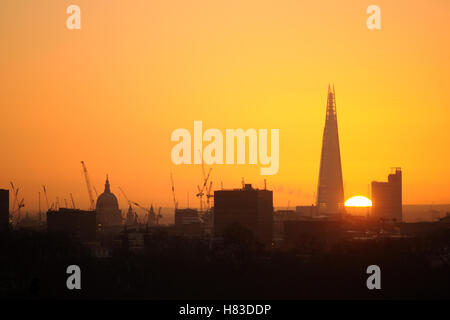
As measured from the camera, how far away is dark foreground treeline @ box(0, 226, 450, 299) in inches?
4395

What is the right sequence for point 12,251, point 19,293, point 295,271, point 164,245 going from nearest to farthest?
point 19,293 < point 295,271 < point 12,251 < point 164,245

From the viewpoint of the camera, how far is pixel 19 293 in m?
104

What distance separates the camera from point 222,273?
121688 mm

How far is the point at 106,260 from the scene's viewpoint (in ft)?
445

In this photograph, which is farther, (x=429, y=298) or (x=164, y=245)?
(x=164, y=245)

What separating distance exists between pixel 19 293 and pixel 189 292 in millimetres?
15336

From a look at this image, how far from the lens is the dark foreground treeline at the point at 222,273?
111625 mm

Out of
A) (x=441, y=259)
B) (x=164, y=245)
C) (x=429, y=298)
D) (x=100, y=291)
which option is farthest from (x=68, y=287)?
(x=164, y=245)

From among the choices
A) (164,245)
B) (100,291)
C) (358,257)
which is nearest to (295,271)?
(358,257)

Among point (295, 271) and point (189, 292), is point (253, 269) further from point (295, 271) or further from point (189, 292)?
point (189, 292)
